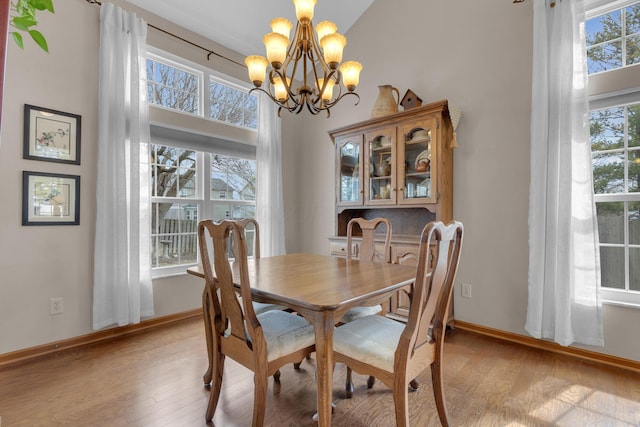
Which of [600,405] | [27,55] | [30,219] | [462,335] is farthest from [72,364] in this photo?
[600,405]

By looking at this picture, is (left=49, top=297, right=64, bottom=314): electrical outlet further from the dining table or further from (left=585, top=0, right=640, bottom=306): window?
(left=585, top=0, right=640, bottom=306): window

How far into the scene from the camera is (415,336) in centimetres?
136

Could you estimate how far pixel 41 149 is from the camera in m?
2.42

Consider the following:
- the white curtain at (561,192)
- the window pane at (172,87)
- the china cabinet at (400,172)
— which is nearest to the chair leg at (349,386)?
the china cabinet at (400,172)

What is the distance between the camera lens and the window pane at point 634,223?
226 centimetres

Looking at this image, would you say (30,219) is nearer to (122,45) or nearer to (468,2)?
(122,45)

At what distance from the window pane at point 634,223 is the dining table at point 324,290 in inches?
67.9

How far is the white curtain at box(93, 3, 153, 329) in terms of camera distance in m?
2.62

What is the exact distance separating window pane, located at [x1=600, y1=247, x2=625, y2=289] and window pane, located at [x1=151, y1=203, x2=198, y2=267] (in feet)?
11.9

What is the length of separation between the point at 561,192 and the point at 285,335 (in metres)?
2.23

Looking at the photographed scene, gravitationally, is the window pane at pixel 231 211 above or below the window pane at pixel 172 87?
below

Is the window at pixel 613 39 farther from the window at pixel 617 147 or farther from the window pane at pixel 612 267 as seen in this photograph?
the window pane at pixel 612 267

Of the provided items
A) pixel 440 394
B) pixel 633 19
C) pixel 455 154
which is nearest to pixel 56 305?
pixel 440 394

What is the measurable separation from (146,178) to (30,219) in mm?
858
